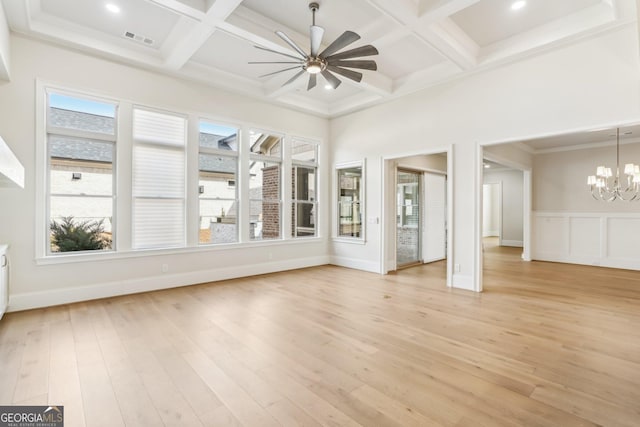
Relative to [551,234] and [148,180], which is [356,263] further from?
[551,234]

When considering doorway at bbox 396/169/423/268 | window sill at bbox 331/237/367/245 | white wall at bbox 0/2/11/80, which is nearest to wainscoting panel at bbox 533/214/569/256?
doorway at bbox 396/169/423/268

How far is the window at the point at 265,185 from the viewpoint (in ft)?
19.6

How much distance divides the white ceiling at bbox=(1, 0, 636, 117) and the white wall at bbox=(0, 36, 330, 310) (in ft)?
0.83

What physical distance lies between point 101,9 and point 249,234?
3.80m

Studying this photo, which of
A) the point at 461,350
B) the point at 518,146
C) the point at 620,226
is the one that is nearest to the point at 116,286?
the point at 461,350

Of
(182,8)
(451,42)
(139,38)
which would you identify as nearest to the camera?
(182,8)

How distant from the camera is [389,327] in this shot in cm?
329

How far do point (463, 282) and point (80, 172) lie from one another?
5886 millimetres

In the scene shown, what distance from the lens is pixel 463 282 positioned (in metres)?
4.92

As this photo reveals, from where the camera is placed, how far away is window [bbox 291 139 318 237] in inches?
262

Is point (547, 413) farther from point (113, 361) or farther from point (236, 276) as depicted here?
point (236, 276)

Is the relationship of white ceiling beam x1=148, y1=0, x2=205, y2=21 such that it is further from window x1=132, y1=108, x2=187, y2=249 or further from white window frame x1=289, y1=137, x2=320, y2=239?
white window frame x1=289, y1=137, x2=320, y2=239

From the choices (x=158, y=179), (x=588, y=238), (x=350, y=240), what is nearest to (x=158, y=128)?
(x=158, y=179)

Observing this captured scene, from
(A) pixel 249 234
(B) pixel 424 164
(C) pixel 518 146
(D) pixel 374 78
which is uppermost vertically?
(D) pixel 374 78
